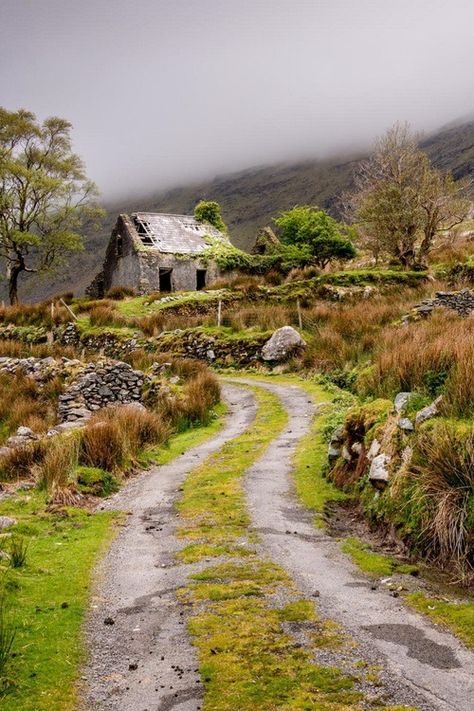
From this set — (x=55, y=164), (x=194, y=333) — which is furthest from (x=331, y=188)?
(x=194, y=333)

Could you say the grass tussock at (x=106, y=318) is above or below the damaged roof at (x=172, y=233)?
below

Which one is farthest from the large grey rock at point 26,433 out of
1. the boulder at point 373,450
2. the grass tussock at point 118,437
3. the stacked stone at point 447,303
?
the stacked stone at point 447,303

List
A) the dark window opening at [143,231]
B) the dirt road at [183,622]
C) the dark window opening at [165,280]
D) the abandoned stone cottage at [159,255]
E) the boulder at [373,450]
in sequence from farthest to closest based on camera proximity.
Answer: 1. the dark window opening at [143,231]
2. the dark window opening at [165,280]
3. the abandoned stone cottage at [159,255]
4. the boulder at [373,450]
5. the dirt road at [183,622]

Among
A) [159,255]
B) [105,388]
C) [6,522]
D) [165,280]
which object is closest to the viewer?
[6,522]

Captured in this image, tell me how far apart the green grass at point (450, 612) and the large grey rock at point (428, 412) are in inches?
103

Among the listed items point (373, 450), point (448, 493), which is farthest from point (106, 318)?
point (448, 493)

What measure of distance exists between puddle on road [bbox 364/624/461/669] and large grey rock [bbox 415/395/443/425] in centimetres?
325

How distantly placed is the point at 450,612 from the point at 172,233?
150ft

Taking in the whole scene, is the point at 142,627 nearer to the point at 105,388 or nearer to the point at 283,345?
the point at 105,388

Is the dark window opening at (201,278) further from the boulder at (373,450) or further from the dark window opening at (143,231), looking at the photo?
the boulder at (373,450)

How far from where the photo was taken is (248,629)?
5078mm

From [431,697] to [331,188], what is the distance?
201 meters

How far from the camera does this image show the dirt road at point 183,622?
4.19 meters

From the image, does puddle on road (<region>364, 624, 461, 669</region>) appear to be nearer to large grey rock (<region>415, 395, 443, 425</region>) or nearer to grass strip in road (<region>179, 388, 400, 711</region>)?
grass strip in road (<region>179, 388, 400, 711</region>)
